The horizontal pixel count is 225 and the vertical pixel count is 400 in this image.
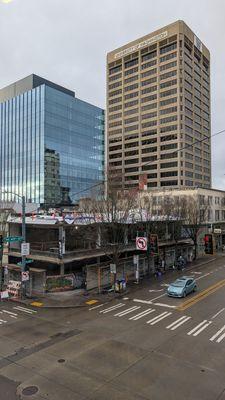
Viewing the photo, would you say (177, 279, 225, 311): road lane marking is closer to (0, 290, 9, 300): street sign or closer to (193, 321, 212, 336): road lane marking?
(193, 321, 212, 336): road lane marking

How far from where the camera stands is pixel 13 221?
119 ft

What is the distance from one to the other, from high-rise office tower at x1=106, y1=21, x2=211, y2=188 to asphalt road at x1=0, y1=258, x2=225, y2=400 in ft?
320

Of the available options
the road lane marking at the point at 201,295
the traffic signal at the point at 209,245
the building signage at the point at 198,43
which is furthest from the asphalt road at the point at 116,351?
the building signage at the point at 198,43

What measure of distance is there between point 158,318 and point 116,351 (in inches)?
249

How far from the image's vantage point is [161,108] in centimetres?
13138

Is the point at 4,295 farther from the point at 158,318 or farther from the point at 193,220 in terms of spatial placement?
the point at 193,220

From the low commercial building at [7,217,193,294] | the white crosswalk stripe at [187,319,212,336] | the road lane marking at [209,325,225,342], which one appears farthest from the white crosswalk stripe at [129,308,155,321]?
the low commercial building at [7,217,193,294]

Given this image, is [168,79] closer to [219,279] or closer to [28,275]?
[219,279]

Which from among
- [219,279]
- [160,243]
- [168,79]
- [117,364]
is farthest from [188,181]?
[117,364]

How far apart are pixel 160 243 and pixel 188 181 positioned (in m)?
86.4

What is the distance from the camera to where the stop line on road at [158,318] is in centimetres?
1861

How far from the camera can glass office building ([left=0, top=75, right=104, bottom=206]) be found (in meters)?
94.9

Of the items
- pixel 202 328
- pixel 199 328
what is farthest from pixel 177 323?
pixel 202 328

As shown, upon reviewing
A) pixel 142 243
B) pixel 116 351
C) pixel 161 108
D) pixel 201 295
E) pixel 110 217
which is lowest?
pixel 201 295
